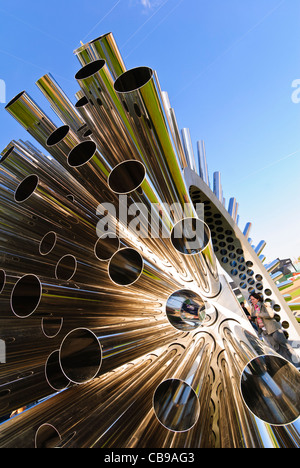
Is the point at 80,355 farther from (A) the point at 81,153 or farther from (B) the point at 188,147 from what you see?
(B) the point at 188,147

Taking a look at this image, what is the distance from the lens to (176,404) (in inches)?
42.4

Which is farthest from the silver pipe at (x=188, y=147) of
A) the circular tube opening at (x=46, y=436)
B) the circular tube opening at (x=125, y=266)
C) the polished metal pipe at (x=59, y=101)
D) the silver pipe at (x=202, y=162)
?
the circular tube opening at (x=46, y=436)

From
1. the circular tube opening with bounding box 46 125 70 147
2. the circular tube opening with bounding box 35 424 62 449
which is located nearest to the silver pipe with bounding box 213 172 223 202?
the circular tube opening with bounding box 46 125 70 147

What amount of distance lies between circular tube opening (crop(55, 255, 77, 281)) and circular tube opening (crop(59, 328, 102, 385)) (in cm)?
45

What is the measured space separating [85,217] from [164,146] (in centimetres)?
72

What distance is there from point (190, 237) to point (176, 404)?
738 mm

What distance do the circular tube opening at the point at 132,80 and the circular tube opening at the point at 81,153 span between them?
347mm

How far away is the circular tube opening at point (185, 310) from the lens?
3.96 feet

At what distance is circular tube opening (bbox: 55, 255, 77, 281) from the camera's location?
1597 millimetres

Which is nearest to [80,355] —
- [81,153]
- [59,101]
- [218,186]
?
[81,153]
